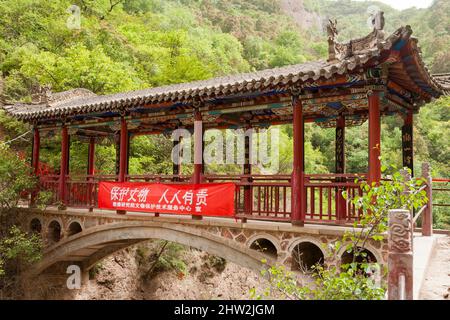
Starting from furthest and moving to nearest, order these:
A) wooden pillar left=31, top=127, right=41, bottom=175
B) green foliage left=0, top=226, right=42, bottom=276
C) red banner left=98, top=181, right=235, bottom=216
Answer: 1. wooden pillar left=31, top=127, right=41, bottom=175
2. green foliage left=0, top=226, right=42, bottom=276
3. red banner left=98, top=181, right=235, bottom=216

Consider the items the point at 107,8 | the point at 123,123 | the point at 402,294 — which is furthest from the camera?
the point at 107,8

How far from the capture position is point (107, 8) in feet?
96.0

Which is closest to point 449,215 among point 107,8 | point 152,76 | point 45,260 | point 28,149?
point 152,76

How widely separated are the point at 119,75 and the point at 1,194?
656cm

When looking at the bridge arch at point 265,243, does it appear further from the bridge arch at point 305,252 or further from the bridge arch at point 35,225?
the bridge arch at point 35,225

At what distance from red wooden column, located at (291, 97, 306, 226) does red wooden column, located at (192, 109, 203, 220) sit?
7.60ft

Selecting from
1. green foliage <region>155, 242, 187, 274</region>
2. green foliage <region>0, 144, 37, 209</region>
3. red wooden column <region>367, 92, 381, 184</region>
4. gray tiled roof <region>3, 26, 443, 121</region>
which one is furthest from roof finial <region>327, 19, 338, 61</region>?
green foliage <region>155, 242, 187, 274</region>

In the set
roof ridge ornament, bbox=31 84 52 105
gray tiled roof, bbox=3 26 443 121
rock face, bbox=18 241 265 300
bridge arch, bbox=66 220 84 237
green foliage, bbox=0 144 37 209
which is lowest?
rock face, bbox=18 241 265 300

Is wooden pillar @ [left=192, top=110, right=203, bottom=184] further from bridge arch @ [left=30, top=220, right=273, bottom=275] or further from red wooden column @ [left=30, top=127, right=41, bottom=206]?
red wooden column @ [left=30, top=127, right=41, bottom=206]

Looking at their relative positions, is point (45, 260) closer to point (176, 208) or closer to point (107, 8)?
point (176, 208)

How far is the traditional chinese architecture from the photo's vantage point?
7.03 meters

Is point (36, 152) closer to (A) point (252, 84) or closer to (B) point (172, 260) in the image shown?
(B) point (172, 260)

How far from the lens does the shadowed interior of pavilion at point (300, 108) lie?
22.8 ft

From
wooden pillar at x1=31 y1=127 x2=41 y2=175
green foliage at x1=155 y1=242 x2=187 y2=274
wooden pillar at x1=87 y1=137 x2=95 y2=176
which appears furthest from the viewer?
green foliage at x1=155 y1=242 x2=187 y2=274
